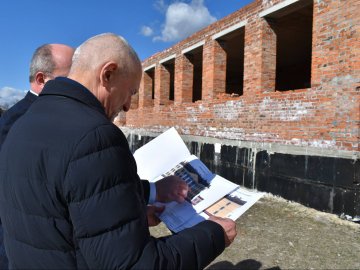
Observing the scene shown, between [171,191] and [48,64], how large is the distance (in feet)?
4.38

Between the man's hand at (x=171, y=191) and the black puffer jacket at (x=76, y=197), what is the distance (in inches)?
22.7

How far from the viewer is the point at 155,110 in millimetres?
13852

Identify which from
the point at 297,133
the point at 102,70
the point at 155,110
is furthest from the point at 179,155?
the point at 155,110

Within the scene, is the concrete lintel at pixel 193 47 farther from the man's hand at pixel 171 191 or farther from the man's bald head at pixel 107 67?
the man's bald head at pixel 107 67

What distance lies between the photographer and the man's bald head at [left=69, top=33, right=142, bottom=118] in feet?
3.99

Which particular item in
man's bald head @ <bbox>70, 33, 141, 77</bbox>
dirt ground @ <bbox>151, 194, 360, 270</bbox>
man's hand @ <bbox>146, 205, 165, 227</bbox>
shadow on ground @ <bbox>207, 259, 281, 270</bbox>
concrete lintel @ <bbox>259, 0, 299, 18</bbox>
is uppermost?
concrete lintel @ <bbox>259, 0, 299, 18</bbox>

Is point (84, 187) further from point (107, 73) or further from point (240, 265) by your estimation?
point (240, 265)

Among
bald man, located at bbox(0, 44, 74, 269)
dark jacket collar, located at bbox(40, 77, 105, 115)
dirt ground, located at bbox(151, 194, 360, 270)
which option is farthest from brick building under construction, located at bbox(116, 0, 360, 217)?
dark jacket collar, located at bbox(40, 77, 105, 115)

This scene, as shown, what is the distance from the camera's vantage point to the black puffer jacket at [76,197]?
997 millimetres

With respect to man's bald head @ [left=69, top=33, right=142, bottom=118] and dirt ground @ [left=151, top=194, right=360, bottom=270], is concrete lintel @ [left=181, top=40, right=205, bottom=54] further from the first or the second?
man's bald head @ [left=69, top=33, right=142, bottom=118]

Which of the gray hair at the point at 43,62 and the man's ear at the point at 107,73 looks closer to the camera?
the man's ear at the point at 107,73

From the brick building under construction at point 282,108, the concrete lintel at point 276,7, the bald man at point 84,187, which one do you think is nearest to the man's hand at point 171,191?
the bald man at point 84,187

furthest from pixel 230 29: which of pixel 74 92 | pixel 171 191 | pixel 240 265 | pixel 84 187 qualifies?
pixel 84 187

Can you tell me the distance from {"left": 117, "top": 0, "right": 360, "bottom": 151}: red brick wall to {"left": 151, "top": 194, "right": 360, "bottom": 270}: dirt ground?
53.3 inches
